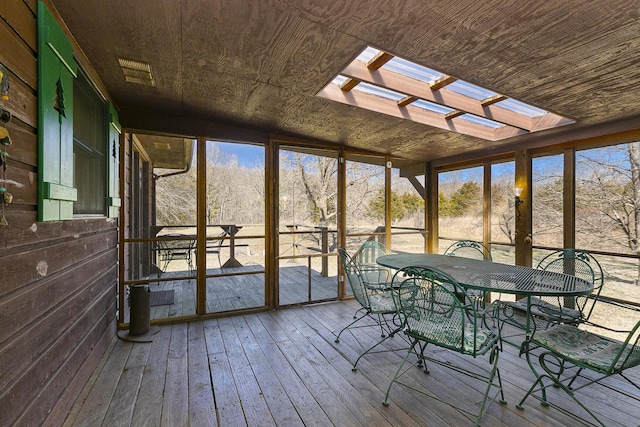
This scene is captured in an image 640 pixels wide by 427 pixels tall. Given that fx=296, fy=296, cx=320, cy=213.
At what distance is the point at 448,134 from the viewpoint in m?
3.71

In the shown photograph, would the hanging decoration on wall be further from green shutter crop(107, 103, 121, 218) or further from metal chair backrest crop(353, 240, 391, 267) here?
metal chair backrest crop(353, 240, 391, 267)

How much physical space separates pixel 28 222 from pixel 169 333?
217 centimetres

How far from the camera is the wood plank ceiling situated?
5.37ft

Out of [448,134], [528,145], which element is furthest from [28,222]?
[528,145]

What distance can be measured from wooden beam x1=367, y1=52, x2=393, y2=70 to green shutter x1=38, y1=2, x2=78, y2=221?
2063mm

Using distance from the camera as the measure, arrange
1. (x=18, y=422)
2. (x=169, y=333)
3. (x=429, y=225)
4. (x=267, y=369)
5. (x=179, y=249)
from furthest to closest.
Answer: (x=429, y=225) < (x=179, y=249) < (x=169, y=333) < (x=267, y=369) < (x=18, y=422)

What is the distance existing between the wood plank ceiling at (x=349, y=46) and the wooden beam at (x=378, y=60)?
1.05 feet

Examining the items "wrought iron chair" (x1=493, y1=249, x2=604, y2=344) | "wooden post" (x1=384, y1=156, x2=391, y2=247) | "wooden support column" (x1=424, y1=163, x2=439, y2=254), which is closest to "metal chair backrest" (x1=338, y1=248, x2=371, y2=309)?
"wrought iron chair" (x1=493, y1=249, x2=604, y2=344)

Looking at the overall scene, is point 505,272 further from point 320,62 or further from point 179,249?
point 179,249

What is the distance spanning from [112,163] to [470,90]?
11.5 feet

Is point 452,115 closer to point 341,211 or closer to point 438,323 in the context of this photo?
point 341,211

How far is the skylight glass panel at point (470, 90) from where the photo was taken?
2.78 m

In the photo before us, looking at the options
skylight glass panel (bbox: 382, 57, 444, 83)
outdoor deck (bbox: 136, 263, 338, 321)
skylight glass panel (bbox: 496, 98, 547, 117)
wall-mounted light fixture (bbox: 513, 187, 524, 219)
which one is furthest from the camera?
wall-mounted light fixture (bbox: 513, 187, 524, 219)

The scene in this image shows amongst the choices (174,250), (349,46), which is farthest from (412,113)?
(174,250)
